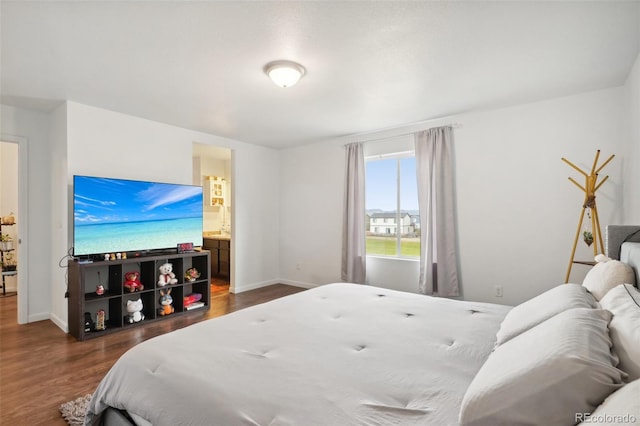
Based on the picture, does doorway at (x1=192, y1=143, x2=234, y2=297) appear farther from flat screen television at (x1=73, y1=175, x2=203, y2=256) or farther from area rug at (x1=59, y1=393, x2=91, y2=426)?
area rug at (x1=59, y1=393, x2=91, y2=426)

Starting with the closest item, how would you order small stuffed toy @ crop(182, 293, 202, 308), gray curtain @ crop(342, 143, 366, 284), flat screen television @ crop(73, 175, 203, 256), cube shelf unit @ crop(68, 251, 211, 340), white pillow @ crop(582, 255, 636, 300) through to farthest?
white pillow @ crop(582, 255, 636, 300) → cube shelf unit @ crop(68, 251, 211, 340) → flat screen television @ crop(73, 175, 203, 256) → small stuffed toy @ crop(182, 293, 202, 308) → gray curtain @ crop(342, 143, 366, 284)

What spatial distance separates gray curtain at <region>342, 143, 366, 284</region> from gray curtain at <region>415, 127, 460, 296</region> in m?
0.93

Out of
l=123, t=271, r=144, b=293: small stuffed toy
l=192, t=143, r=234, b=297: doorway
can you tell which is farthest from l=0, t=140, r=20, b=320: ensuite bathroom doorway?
l=123, t=271, r=144, b=293: small stuffed toy

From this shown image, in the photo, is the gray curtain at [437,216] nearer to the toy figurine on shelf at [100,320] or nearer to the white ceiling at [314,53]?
the white ceiling at [314,53]

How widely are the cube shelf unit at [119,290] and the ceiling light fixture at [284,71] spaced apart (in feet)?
8.42

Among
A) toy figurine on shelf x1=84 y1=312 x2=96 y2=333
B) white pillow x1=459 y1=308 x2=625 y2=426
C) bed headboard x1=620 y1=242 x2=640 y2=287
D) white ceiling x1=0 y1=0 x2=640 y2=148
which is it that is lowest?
toy figurine on shelf x1=84 y1=312 x2=96 y2=333

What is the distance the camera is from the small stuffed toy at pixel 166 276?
4.00 metres

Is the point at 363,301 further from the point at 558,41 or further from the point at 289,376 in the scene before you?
the point at 558,41

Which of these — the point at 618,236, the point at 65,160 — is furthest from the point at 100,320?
the point at 618,236

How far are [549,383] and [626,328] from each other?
42 centimetres

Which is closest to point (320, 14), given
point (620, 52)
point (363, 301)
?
point (363, 301)

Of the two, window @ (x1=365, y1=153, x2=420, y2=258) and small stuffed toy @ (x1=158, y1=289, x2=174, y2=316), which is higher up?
window @ (x1=365, y1=153, x2=420, y2=258)

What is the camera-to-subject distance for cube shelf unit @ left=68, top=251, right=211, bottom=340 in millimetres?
3291

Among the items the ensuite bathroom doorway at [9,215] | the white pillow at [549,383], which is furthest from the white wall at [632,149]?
the ensuite bathroom doorway at [9,215]
